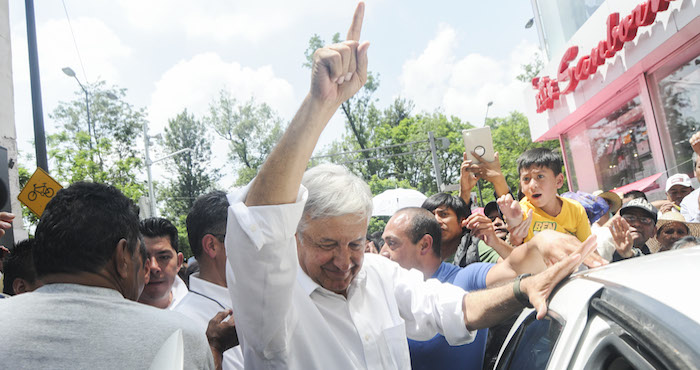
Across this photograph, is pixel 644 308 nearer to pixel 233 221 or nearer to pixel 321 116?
pixel 321 116

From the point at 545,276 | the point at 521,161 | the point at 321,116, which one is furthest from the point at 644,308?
the point at 521,161

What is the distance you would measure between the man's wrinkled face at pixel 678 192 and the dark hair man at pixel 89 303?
7.37 meters

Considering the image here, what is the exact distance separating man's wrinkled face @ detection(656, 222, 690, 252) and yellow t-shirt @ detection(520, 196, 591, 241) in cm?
132

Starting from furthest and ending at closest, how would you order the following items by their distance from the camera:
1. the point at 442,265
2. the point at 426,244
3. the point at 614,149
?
the point at 614,149
the point at 442,265
the point at 426,244

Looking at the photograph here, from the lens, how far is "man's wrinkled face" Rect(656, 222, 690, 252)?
4.76 m

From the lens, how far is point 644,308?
1.11m

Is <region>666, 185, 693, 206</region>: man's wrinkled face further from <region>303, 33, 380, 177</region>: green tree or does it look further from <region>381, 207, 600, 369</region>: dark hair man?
<region>303, 33, 380, 177</region>: green tree

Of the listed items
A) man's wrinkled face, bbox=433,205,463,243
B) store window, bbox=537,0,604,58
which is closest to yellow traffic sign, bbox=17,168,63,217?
man's wrinkled face, bbox=433,205,463,243

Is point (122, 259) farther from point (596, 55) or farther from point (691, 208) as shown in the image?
point (596, 55)

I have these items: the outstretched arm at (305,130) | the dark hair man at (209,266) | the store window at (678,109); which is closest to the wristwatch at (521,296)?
the outstretched arm at (305,130)

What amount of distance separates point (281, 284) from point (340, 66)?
2.20 ft

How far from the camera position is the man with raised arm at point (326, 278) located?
4.66 ft

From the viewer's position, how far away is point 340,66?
4.82 feet

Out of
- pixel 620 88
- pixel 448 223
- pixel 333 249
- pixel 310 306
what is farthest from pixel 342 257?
pixel 620 88
